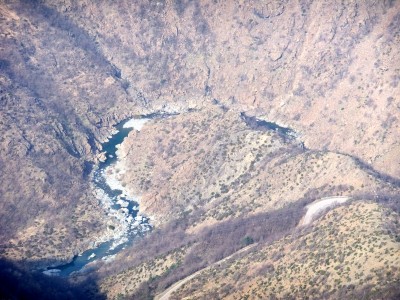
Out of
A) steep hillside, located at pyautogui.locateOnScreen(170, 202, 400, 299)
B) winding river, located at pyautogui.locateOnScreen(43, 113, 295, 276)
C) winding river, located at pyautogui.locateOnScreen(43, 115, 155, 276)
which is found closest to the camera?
steep hillside, located at pyautogui.locateOnScreen(170, 202, 400, 299)

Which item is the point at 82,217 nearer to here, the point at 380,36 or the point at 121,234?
the point at 121,234

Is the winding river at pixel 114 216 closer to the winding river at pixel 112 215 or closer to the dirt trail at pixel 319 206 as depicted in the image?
the winding river at pixel 112 215

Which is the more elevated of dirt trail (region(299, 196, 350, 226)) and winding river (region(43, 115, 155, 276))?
winding river (region(43, 115, 155, 276))

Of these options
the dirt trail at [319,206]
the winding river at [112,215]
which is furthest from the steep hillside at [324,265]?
the winding river at [112,215]

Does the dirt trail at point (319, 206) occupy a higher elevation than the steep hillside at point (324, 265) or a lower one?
higher

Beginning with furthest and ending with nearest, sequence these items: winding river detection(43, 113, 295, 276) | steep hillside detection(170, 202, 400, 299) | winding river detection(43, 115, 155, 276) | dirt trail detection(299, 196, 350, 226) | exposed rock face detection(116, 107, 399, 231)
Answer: exposed rock face detection(116, 107, 399, 231) → winding river detection(43, 113, 295, 276) → winding river detection(43, 115, 155, 276) → dirt trail detection(299, 196, 350, 226) → steep hillside detection(170, 202, 400, 299)

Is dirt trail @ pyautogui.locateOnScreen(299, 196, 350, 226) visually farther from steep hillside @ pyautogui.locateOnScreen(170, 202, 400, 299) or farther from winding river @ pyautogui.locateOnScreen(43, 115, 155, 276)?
winding river @ pyautogui.locateOnScreen(43, 115, 155, 276)

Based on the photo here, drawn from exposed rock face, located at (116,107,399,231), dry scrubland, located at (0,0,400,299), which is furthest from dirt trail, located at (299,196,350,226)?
exposed rock face, located at (116,107,399,231)
